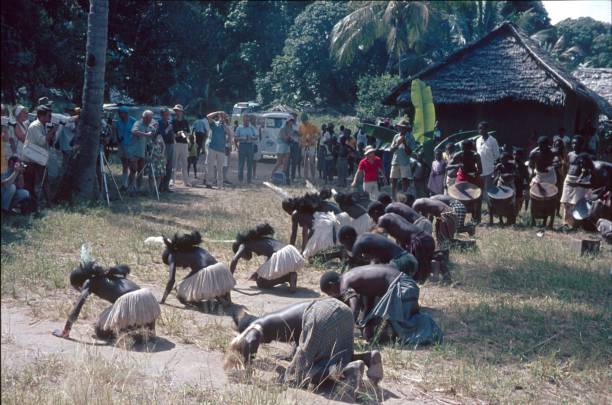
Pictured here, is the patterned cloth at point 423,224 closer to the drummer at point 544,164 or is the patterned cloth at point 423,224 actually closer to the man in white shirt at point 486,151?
the drummer at point 544,164

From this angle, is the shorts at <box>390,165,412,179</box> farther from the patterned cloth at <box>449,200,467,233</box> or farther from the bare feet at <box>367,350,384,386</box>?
the bare feet at <box>367,350,384,386</box>

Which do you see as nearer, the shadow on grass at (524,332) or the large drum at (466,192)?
the shadow on grass at (524,332)

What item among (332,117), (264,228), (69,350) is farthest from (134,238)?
(332,117)

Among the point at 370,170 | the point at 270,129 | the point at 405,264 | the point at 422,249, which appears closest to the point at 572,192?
the point at 370,170

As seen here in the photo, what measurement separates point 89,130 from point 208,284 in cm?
715

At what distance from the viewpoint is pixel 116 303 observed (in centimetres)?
600

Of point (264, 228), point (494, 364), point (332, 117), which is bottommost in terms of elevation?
point (494, 364)

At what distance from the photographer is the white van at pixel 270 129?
2478 centimetres

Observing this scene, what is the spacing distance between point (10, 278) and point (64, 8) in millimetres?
8842

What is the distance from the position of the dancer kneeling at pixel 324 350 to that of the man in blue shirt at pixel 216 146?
11.8 meters

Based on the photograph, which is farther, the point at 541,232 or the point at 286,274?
the point at 541,232

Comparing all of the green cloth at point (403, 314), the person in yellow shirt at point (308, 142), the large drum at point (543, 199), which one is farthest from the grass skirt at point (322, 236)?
the person in yellow shirt at point (308, 142)

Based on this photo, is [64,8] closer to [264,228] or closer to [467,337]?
[264,228]

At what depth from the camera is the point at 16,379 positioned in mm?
4793
